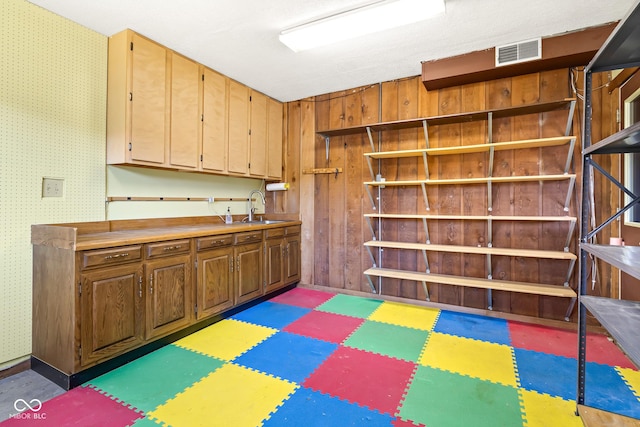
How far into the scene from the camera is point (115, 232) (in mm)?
2752

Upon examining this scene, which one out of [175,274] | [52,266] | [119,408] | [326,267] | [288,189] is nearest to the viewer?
[119,408]

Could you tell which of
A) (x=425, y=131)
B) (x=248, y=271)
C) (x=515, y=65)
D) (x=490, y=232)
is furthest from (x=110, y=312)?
(x=515, y=65)

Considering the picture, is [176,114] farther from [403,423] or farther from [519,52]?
[519,52]

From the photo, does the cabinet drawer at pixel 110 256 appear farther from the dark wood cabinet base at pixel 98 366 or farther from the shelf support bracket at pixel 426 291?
the shelf support bracket at pixel 426 291

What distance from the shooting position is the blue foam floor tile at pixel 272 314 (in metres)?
3.16

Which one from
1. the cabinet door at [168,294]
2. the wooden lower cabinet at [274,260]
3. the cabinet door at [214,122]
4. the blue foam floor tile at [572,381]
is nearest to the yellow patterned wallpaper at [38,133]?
the cabinet door at [168,294]

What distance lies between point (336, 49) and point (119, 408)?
10.9 feet

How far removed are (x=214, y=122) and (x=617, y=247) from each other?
3.54m

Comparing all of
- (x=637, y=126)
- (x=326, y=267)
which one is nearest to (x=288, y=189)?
A: (x=326, y=267)

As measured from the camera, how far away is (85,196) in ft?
8.63

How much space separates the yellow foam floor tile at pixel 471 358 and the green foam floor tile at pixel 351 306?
2.77 ft

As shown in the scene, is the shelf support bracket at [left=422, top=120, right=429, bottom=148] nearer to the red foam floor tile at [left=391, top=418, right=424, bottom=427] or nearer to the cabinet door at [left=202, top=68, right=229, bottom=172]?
the cabinet door at [left=202, top=68, right=229, bottom=172]

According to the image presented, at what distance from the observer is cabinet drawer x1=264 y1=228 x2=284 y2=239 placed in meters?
3.81

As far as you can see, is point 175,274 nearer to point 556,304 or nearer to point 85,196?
point 85,196
